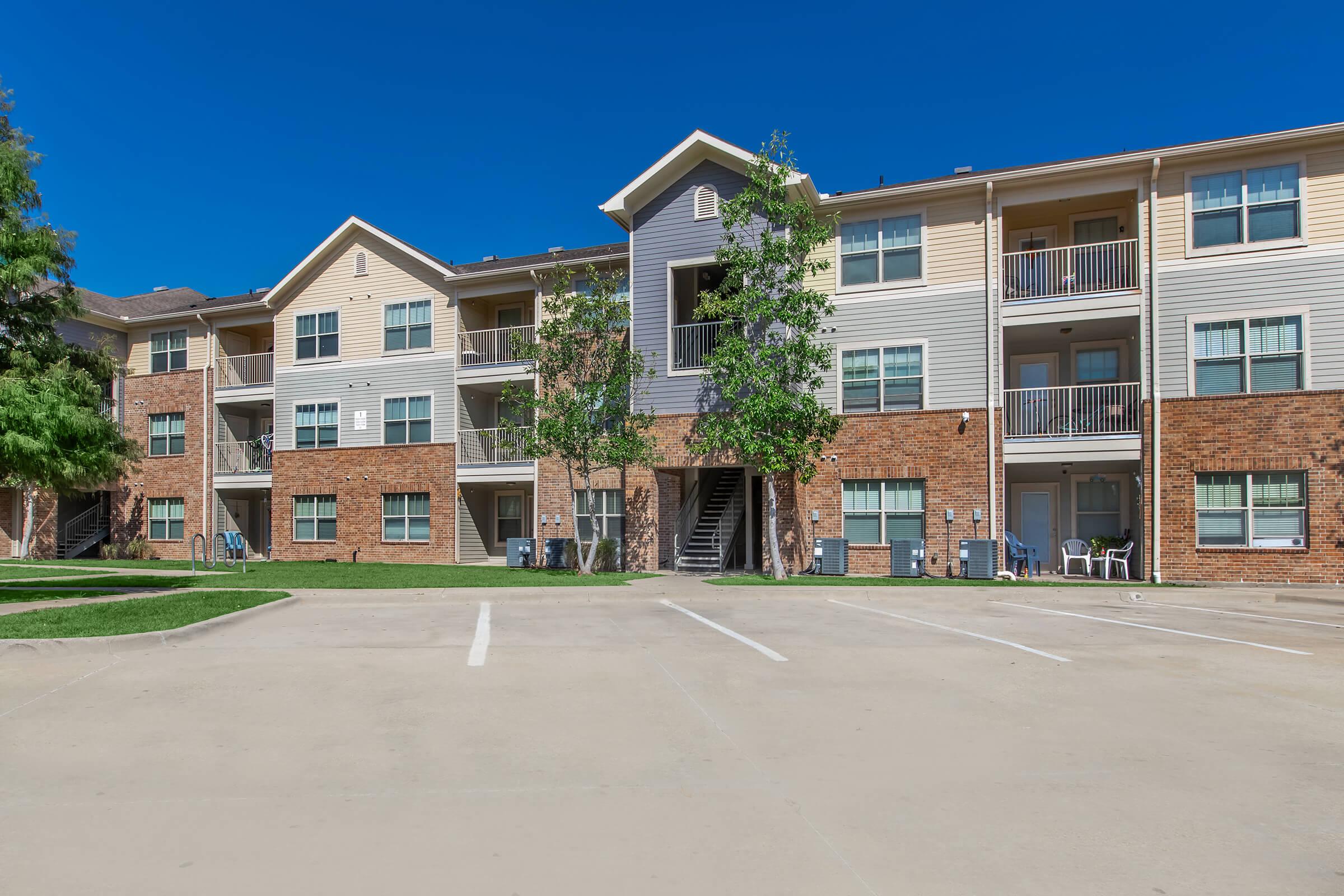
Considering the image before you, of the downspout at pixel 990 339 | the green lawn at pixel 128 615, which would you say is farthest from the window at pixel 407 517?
the downspout at pixel 990 339

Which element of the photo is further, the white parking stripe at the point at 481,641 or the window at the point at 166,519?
the window at the point at 166,519

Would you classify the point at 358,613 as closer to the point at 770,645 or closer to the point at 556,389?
the point at 770,645

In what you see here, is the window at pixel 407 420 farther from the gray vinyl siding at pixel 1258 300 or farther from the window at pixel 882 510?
the gray vinyl siding at pixel 1258 300

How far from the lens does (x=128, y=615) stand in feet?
37.7

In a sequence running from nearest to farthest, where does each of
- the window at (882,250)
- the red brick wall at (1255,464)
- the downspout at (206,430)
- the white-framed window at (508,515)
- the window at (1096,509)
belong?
the red brick wall at (1255,464) → the window at (882,250) → the window at (1096,509) → the white-framed window at (508,515) → the downspout at (206,430)

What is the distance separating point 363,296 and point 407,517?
766cm

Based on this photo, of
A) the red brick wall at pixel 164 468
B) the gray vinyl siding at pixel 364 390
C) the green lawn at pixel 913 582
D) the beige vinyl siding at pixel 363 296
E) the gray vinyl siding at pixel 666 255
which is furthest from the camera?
the red brick wall at pixel 164 468

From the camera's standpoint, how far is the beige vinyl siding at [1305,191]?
58.8 feet

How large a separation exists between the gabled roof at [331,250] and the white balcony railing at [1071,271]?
16552mm

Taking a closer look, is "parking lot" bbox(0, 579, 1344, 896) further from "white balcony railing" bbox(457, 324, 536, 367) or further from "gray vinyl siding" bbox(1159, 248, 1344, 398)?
"white balcony railing" bbox(457, 324, 536, 367)

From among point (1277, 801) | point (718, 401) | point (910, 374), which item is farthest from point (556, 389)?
point (1277, 801)

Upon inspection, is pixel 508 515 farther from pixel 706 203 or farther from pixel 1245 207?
pixel 1245 207

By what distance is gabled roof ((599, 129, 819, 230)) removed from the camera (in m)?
21.4

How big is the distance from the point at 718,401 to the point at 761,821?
695 inches
